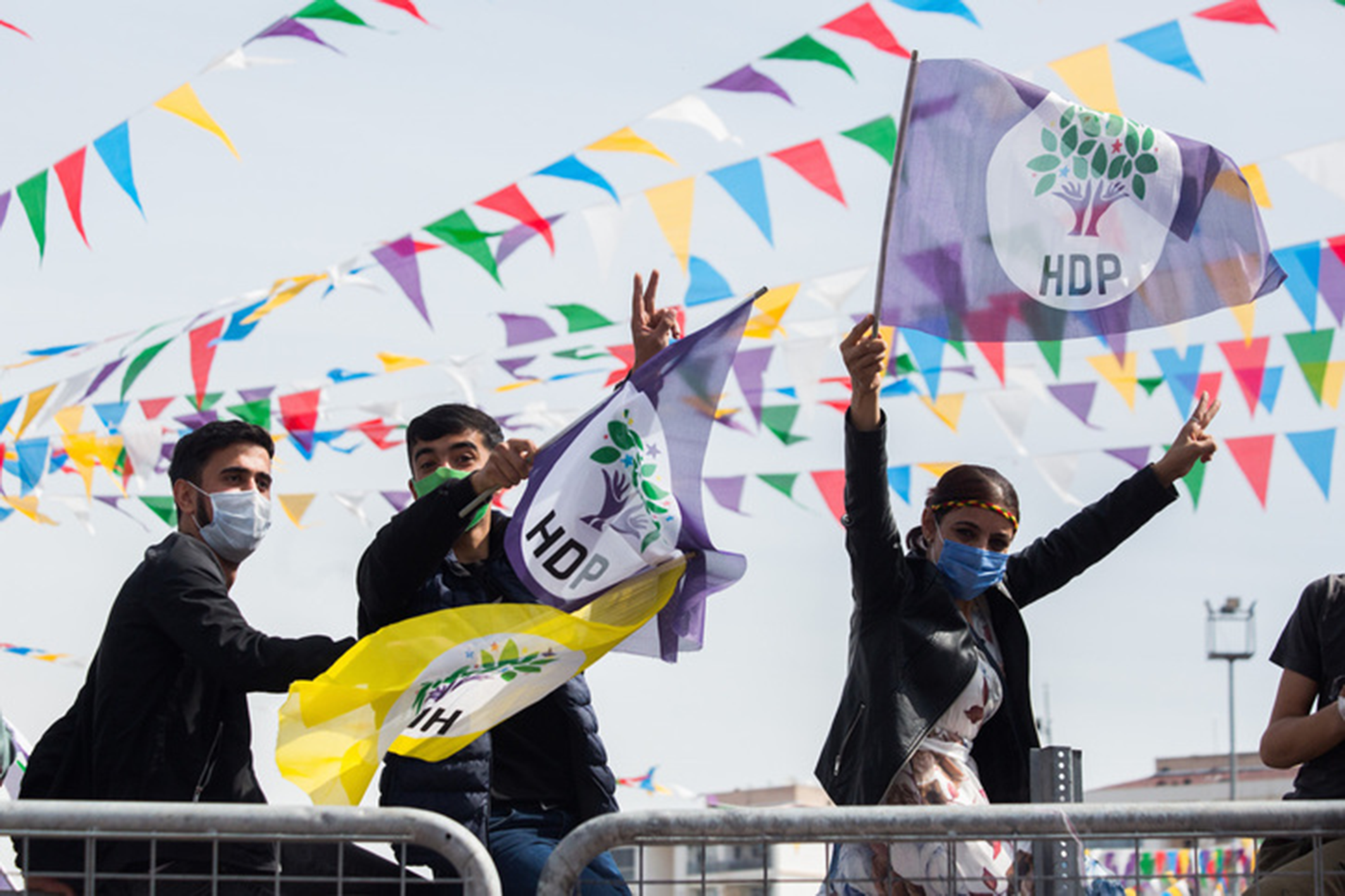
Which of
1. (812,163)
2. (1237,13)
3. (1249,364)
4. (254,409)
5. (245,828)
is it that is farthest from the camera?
(254,409)

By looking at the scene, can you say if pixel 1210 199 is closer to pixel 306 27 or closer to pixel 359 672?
pixel 359 672

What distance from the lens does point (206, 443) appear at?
4.54 meters

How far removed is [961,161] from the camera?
4.79 metres

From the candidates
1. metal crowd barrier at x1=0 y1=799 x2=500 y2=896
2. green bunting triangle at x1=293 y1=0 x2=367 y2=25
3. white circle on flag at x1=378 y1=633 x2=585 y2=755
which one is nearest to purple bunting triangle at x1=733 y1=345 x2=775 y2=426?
green bunting triangle at x1=293 y1=0 x2=367 y2=25

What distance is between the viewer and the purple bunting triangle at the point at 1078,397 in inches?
358

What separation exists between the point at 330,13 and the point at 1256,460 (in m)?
4.60

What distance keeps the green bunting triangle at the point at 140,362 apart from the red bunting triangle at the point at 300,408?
1.35m

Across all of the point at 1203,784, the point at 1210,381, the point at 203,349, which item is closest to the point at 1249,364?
the point at 1210,381

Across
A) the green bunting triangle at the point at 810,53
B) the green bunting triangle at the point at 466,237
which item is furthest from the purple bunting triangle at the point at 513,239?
the green bunting triangle at the point at 810,53

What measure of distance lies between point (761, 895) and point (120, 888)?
1297mm

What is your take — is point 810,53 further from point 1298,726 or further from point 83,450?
point 83,450

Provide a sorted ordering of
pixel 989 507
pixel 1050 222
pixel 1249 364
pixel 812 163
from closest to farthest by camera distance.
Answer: pixel 989 507, pixel 1050 222, pixel 812 163, pixel 1249 364

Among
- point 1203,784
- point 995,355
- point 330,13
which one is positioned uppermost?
point 330,13

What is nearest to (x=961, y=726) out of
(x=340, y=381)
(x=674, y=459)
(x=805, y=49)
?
(x=674, y=459)
